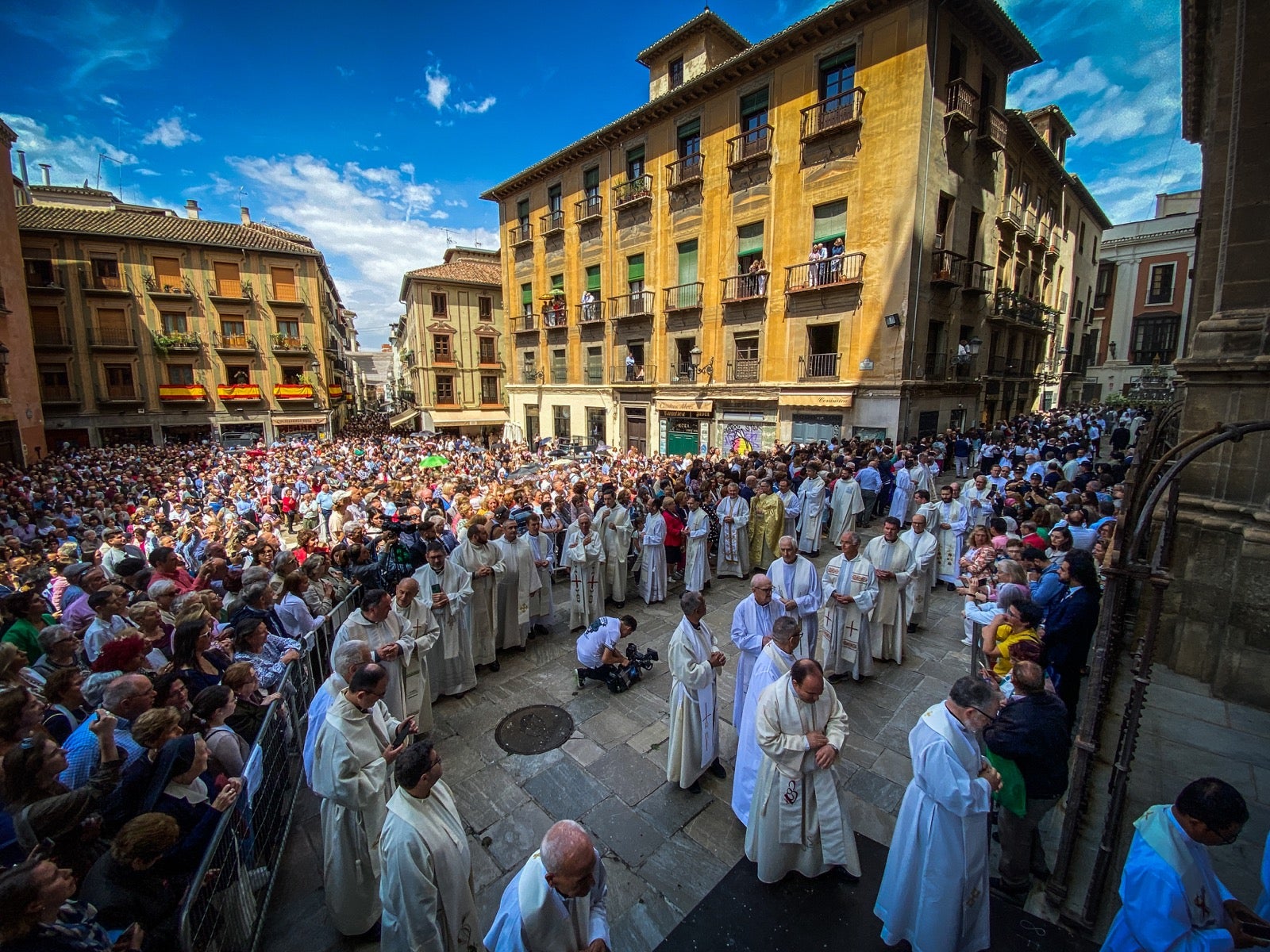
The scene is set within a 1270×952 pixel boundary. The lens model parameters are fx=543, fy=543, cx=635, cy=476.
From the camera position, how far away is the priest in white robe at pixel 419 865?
2.56 metres

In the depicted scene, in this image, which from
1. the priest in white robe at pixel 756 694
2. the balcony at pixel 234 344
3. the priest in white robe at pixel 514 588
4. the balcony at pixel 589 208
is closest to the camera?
the priest in white robe at pixel 756 694

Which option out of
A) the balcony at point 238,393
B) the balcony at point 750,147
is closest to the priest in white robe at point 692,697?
the balcony at point 750,147

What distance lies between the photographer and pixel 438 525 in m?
7.27

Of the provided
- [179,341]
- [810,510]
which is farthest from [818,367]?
[179,341]

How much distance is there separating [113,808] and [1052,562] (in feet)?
25.3

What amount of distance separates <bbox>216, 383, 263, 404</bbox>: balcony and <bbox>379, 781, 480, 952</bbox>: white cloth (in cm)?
3395

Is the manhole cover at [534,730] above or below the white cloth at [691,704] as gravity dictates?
below

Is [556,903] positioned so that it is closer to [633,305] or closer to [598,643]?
[598,643]

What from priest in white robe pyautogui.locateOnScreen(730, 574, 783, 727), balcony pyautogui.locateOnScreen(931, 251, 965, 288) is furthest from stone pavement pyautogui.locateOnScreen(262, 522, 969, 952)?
balcony pyautogui.locateOnScreen(931, 251, 965, 288)

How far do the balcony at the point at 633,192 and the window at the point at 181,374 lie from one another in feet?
79.2

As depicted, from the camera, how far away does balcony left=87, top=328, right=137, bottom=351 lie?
2670 cm

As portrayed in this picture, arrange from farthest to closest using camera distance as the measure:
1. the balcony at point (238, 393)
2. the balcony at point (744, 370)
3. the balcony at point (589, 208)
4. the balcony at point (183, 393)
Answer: the balcony at point (238, 393), the balcony at point (183, 393), the balcony at point (589, 208), the balcony at point (744, 370)

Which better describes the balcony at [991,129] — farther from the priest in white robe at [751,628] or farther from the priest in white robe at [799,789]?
the priest in white robe at [799,789]

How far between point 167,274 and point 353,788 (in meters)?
35.5
